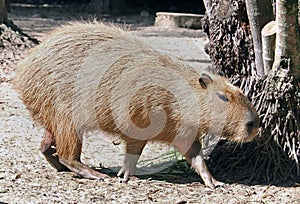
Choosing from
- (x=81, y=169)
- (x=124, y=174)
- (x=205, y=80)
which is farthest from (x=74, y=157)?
(x=205, y=80)

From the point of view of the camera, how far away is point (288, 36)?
4.44 metres

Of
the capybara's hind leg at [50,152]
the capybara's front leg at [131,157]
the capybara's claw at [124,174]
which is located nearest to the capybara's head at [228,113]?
the capybara's front leg at [131,157]

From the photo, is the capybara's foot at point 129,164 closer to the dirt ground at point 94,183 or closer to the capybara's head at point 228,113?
the dirt ground at point 94,183

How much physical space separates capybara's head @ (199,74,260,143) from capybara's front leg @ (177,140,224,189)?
0.18m

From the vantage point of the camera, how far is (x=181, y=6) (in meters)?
16.6

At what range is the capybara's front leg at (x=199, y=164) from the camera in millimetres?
4555

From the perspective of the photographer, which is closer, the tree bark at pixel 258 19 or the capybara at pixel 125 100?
the capybara at pixel 125 100

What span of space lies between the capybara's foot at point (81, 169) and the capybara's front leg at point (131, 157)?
13 cm

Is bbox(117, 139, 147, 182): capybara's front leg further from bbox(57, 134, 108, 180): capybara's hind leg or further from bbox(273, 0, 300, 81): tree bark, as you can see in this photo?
bbox(273, 0, 300, 81): tree bark

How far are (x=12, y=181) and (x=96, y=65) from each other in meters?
0.97

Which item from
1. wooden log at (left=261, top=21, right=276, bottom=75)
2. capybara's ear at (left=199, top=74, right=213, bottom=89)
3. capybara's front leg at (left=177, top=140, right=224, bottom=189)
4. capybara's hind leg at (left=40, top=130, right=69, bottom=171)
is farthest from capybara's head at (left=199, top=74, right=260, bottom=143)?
capybara's hind leg at (left=40, top=130, right=69, bottom=171)

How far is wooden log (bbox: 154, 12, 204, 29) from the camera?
13.6 meters

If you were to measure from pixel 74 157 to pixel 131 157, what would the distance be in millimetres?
402

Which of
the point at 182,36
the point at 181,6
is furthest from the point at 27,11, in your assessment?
the point at 182,36
